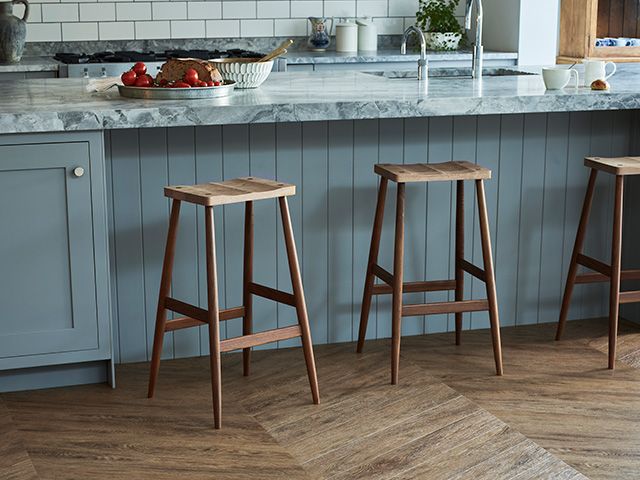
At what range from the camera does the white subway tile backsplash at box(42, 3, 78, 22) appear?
233 inches

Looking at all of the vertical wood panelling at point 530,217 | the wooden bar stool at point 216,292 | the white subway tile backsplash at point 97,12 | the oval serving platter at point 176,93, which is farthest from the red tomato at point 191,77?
the white subway tile backsplash at point 97,12

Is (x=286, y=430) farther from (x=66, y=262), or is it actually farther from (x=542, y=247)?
(x=542, y=247)

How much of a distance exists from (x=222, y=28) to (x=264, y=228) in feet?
8.82

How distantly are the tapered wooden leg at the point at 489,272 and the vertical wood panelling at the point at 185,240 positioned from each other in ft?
3.48

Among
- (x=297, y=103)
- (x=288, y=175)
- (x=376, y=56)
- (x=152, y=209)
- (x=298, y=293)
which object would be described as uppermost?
(x=376, y=56)

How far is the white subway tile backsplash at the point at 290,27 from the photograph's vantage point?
20.9 ft

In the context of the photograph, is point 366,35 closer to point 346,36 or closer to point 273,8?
point 346,36

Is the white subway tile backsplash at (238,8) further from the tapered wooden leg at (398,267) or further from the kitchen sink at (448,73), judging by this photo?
the tapered wooden leg at (398,267)

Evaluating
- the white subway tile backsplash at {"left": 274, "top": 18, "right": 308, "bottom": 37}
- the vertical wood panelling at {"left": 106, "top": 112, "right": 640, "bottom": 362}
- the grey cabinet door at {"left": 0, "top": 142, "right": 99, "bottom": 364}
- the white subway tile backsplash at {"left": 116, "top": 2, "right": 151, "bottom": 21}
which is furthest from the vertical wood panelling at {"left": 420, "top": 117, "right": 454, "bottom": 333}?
the white subway tile backsplash at {"left": 116, "top": 2, "right": 151, "bottom": 21}

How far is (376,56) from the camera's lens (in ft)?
19.6

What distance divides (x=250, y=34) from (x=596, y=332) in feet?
10.1

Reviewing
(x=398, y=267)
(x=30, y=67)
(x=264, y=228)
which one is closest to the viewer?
(x=398, y=267)

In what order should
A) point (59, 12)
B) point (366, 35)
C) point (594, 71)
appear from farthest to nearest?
point (366, 35)
point (59, 12)
point (594, 71)

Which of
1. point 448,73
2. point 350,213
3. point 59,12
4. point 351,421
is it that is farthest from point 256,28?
point 351,421
